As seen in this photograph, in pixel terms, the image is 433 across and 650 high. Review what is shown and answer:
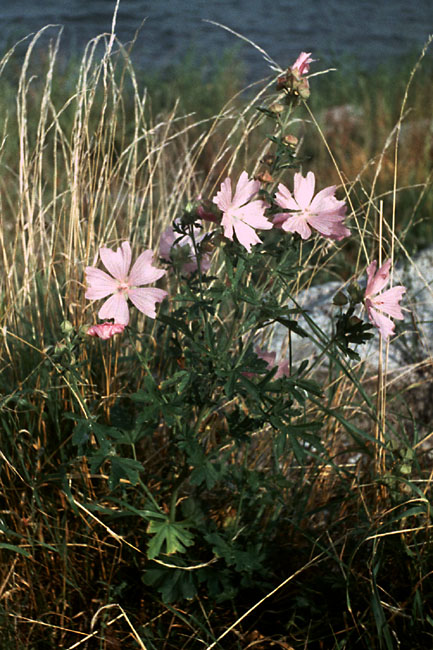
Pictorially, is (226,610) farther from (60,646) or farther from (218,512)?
(60,646)

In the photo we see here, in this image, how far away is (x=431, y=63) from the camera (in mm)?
6234

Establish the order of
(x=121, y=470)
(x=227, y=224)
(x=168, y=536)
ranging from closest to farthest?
1. (x=227, y=224)
2. (x=121, y=470)
3. (x=168, y=536)

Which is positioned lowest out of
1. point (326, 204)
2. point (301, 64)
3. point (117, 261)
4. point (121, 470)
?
point (121, 470)

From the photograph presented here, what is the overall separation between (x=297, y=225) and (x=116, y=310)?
34 cm

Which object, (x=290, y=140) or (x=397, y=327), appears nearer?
(x=290, y=140)

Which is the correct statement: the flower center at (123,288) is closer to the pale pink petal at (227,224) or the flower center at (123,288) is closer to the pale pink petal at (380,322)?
the pale pink petal at (227,224)

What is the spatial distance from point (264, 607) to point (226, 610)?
0.27 ft

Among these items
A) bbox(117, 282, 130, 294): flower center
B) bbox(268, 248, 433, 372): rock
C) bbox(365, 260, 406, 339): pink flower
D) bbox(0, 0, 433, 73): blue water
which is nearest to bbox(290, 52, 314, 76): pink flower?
bbox(365, 260, 406, 339): pink flower

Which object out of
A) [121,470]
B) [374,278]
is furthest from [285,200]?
[121,470]

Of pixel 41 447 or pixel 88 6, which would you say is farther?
pixel 88 6

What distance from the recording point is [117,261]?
1.27 m

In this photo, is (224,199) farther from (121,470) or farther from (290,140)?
(121,470)

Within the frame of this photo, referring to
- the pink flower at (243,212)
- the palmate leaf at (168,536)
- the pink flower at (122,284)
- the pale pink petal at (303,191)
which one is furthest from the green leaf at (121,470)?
the pale pink petal at (303,191)

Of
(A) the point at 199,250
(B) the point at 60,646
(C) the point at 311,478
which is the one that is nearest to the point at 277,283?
(A) the point at 199,250
